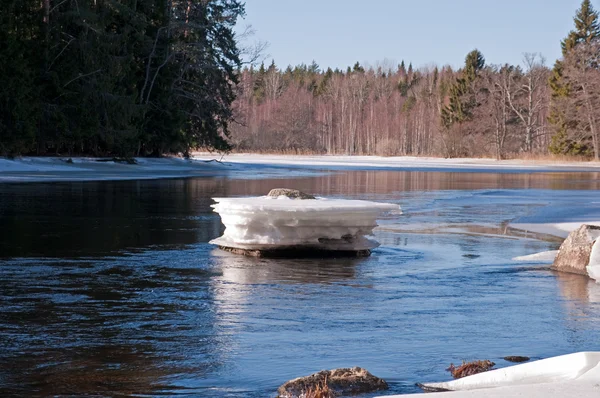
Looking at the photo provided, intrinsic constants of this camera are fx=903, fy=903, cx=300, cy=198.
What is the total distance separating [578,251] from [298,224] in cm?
380

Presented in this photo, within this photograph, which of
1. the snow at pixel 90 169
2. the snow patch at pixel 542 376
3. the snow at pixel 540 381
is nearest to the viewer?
the snow at pixel 540 381

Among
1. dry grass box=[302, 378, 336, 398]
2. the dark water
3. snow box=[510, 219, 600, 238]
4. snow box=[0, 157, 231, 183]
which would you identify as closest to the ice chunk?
the dark water

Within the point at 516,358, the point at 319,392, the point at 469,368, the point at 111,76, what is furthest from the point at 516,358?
the point at 111,76

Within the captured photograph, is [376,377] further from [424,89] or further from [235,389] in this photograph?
[424,89]

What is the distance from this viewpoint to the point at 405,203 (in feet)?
78.8

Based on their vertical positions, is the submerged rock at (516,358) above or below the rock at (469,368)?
below

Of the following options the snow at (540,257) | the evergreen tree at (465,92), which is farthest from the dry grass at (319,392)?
the evergreen tree at (465,92)

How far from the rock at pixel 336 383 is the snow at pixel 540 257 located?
7.16 m

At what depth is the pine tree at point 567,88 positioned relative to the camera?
74312mm

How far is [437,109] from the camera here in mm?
116500

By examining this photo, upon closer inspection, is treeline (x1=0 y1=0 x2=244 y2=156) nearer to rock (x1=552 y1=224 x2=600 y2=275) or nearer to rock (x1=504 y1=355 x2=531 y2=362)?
rock (x1=552 y1=224 x2=600 y2=275)

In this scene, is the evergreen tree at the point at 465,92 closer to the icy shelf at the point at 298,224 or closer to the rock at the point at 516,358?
the icy shelf at the point at 298,224

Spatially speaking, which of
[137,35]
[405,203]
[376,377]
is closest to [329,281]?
[376,377]

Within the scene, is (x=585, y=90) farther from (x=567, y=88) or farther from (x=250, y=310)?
(x=250, y=310)
